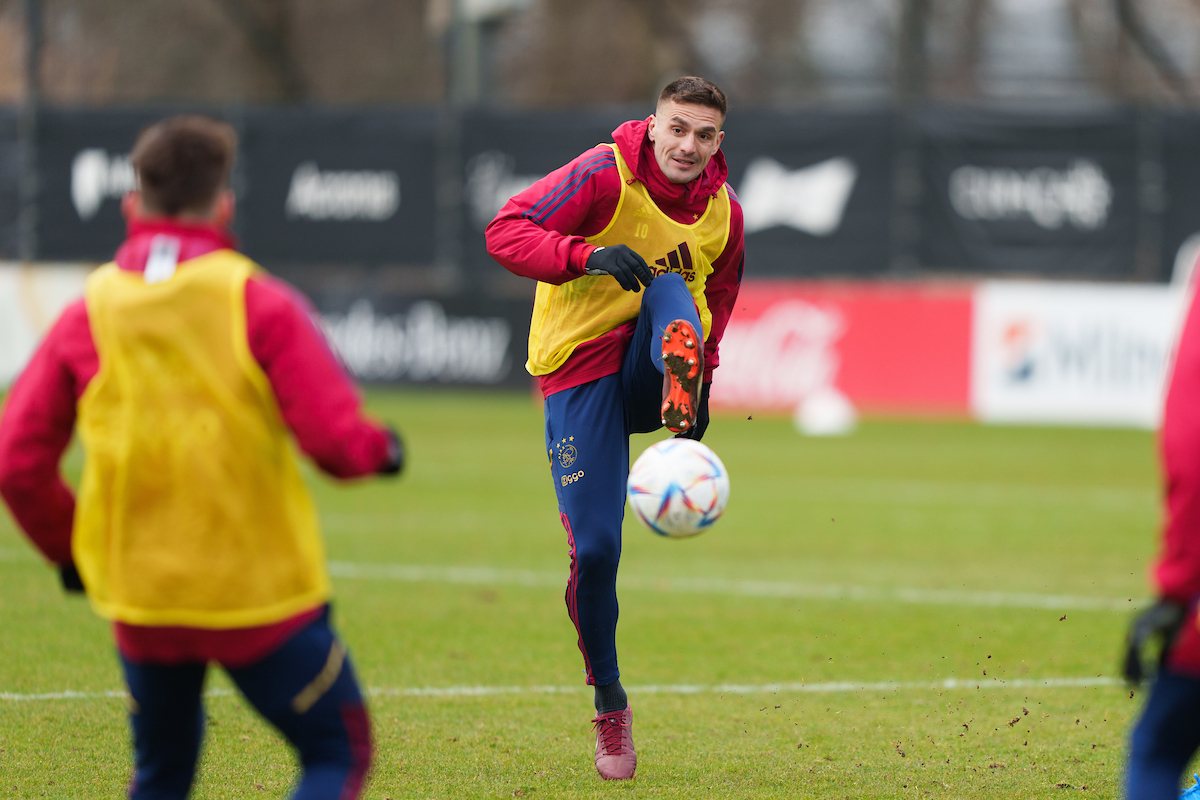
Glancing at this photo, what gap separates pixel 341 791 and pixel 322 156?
19.6 m

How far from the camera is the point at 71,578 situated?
11.8 ft

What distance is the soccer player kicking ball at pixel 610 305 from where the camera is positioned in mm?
5230

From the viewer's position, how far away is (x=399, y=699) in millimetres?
6309

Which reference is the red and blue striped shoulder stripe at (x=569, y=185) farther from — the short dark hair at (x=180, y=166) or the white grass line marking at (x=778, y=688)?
the white grass line marking at (x=778, y=688)

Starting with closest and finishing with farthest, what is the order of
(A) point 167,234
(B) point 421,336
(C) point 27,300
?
(A) point 167,234
(C) point 27,300
(B) point 421,336

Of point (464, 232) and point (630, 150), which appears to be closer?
point (630, 150)

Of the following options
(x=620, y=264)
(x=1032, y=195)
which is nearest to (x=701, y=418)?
(x=620, y=264)

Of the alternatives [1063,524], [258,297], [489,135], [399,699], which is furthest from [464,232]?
[258,297]

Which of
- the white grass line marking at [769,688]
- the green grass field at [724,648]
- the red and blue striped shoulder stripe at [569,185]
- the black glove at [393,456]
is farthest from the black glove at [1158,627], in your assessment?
the white grass line marking at [769,688]

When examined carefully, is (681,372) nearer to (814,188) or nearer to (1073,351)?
(1073,351)

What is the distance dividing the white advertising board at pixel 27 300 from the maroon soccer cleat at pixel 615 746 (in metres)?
16.5

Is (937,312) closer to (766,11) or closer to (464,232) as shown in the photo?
(464,232)

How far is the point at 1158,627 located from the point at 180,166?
2287mm

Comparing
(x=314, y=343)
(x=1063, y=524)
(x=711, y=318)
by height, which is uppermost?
(x=314, y=343)
